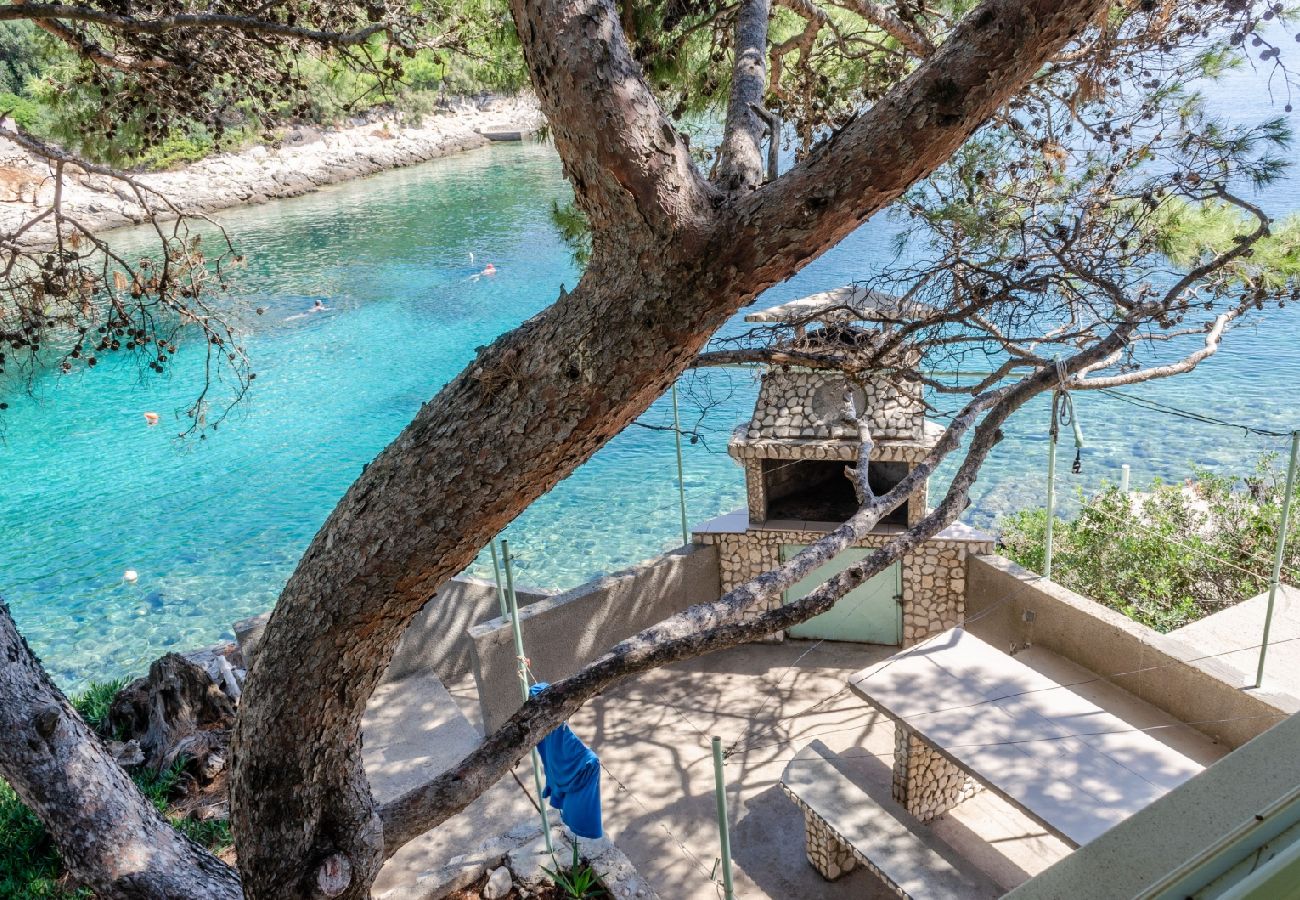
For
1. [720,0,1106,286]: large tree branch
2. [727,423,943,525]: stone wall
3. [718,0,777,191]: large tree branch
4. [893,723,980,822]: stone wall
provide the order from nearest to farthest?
[720,0,1106,286]: large tree branch
[718,0,777,191]: large tree branch
[893,723,980,822]: stone wall
[727,423,943,525]: stone wall

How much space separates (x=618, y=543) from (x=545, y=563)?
3.59 ft

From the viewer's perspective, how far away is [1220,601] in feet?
27.6

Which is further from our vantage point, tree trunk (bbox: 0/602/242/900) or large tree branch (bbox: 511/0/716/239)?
tree trunk (bbox: 0/602/242/900)

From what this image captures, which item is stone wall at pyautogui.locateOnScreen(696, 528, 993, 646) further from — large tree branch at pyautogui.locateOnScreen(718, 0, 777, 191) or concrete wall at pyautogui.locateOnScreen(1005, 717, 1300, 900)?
concrete wall at pyautogui.locateOnScreen(1005, 717, 1300, 900)

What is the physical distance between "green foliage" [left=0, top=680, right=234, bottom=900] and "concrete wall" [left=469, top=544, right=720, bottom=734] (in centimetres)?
211

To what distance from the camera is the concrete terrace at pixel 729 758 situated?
599cm

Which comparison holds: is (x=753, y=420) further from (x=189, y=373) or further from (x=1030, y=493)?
(x=189, y=373)

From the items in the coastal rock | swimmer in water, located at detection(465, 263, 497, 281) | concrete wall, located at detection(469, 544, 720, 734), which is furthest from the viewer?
swimmer in water, located at detection(465, 263, 497, 281)

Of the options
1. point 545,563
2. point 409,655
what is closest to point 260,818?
point 409,655

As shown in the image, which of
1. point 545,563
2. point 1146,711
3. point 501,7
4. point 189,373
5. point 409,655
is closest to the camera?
point 501,7

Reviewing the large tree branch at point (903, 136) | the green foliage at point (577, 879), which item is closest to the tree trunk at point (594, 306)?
the large tree branch at point (903, 136)

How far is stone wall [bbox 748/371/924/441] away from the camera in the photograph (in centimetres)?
804

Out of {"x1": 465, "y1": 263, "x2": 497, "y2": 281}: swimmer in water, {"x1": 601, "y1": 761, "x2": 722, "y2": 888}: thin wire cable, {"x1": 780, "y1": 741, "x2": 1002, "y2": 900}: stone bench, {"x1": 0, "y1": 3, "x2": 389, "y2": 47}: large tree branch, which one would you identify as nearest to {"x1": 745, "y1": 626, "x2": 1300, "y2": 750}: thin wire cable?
{"x1": 780, "y1": 741, "x2": 1002, "y2": 900}: stone bench

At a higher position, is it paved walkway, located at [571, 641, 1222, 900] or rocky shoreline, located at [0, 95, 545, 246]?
rocky shoreline, located at [0, 95, 545, 246]
